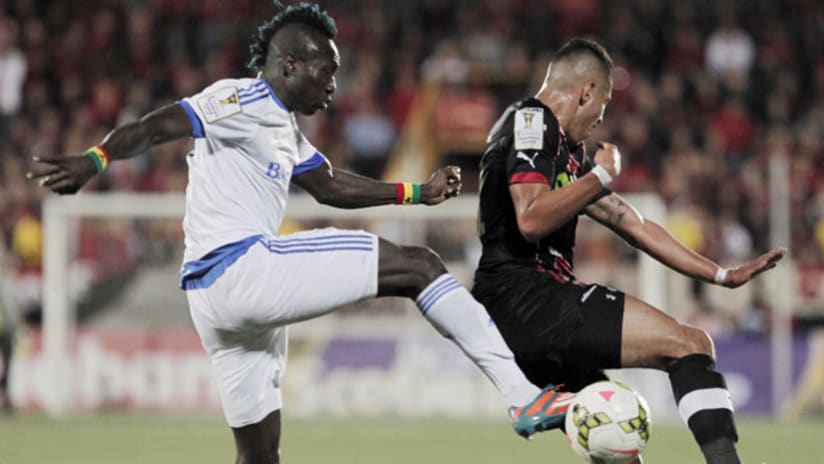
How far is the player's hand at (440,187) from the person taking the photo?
6238mm

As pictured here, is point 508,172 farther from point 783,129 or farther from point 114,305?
point 783,129

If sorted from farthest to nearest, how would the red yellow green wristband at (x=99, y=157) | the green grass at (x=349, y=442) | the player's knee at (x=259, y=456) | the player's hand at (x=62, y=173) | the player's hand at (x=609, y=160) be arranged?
the green grass at (x=349, y=442) < the player's knee at (x=259, y=456) < the player's hand at (x=609, y=160) < the red yellow green wristband at (x=99, y=157) < the player's hand at (x=62, y=173)

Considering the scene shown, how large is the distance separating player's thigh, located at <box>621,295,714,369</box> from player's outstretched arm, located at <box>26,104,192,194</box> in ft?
6.86

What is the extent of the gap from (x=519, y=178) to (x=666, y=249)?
0.91 metres

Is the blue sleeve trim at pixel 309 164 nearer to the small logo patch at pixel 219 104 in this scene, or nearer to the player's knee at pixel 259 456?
the small logo patch at pixel 219 104

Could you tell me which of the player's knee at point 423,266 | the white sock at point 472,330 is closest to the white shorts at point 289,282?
the player's knee at point 423,266

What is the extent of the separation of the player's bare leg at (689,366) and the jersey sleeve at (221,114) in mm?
1857

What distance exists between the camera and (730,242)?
49.7 ft

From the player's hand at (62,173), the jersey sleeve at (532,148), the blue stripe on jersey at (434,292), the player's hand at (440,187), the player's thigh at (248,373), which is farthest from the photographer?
the player's hand at (440,187)

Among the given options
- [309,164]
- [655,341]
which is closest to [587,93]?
[655,341]

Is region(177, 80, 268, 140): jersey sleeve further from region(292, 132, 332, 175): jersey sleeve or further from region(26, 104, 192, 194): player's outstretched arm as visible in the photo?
region(292, 132, 332, 175): jersey sleeve

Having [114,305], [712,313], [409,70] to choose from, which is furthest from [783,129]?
[114,305]

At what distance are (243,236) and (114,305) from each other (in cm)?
934

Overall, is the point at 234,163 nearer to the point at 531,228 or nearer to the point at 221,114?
the point at 221,114
